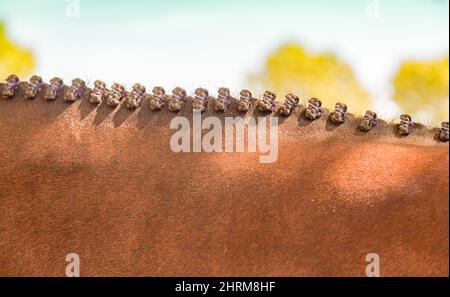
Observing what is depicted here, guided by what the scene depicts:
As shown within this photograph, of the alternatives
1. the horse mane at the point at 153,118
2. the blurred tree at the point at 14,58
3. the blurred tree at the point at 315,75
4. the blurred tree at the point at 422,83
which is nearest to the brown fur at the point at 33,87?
the horse mane at the point at 153,118

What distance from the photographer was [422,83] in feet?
32.6

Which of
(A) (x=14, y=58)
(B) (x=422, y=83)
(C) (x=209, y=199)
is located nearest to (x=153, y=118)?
(C) (x=209, y=199)

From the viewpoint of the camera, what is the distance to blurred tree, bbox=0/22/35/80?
9570 millimetres

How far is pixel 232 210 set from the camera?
6.40 ft

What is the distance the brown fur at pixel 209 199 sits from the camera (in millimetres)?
1885

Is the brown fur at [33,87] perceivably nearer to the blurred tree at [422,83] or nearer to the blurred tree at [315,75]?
the blurred tree at [315,75]

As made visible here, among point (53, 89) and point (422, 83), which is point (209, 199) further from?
point (422, 83)

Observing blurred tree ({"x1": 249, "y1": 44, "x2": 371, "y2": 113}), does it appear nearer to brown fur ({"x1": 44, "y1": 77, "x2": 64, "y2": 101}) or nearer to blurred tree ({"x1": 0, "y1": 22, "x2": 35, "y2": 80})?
blurred tree ({"x1": 0, "y1": 22, "x2": 35, "y2": 80})

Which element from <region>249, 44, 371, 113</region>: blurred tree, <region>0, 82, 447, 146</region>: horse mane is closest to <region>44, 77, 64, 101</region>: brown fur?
<region>0, 82, 447, 146</region>: horse mane

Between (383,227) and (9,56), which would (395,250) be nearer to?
(383,227)

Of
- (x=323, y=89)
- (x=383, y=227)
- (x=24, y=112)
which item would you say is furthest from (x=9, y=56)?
(x=383, y=227)

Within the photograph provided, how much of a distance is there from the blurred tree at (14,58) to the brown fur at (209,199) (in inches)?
309

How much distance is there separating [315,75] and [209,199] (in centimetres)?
819

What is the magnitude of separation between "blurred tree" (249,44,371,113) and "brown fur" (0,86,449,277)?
6749mm
